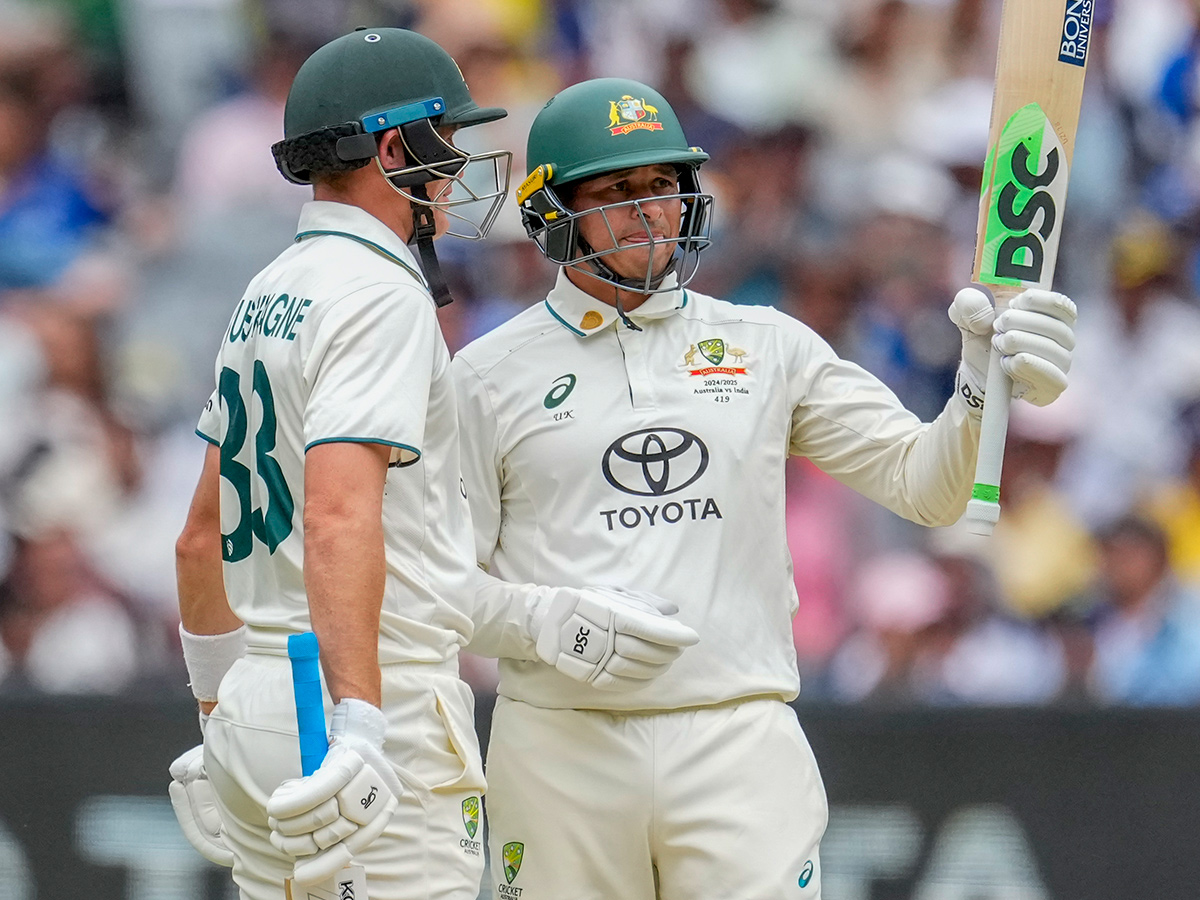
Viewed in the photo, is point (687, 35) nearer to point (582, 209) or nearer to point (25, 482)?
point (25, 482)

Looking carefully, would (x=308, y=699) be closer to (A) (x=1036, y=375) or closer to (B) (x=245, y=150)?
(A) (x=1036, y=375)

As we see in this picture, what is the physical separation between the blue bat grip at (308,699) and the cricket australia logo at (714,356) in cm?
121

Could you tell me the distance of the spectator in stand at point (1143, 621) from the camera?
5691 millimetres

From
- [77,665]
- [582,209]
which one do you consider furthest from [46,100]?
[582,209]

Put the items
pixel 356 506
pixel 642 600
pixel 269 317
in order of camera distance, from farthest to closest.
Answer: pixel 642 600 < pixel 269 317 < pixel 356 506

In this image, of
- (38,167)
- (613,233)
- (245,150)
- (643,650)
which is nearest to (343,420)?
(643,650)

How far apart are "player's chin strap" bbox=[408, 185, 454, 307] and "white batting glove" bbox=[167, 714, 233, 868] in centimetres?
96

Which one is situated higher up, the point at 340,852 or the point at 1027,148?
the point at 1027,148

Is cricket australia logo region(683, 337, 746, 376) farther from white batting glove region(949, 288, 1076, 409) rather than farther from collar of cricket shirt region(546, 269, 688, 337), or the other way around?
white batting glove region(949, 288, 1076, 409)

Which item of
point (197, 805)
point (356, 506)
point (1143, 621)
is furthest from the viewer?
point (1143, 621)

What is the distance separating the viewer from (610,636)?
10.0ft

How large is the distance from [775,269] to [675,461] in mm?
3344

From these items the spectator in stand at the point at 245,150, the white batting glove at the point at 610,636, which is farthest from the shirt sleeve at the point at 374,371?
the spectator in stand at the point at 245,150

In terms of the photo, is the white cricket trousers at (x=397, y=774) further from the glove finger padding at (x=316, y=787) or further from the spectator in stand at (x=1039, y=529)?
the spectator in stand at (x=1039, y=529)
